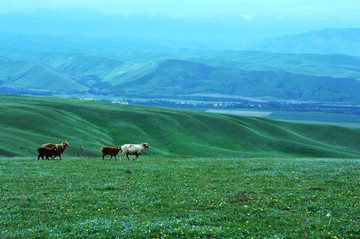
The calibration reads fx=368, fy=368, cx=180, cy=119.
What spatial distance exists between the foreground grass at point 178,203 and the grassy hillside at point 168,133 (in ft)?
133

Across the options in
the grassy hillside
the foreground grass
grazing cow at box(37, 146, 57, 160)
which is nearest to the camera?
the foreground grass

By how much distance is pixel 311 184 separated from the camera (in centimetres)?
2502

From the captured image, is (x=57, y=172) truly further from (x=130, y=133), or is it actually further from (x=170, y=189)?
(x=130, y=133)

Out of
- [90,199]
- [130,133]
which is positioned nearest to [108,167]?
[90,199]

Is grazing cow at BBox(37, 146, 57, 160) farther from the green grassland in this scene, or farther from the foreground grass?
the foreground grass

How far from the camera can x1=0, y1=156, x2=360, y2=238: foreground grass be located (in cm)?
1684

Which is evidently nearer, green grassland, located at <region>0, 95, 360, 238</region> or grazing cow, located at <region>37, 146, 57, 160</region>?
green grassland, located at <region>0, 95, 360, 238</region>

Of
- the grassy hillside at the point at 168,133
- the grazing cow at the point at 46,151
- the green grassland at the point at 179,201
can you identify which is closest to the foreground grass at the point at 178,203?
the green grassland at the point at 179,201

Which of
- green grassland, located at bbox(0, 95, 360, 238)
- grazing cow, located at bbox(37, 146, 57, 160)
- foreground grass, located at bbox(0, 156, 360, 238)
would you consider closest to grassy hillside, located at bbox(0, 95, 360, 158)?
grazing cow, located at bbox(37, 146, 57, 160)

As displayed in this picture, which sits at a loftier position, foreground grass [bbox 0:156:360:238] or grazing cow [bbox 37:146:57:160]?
grazing cow [bbox 37:146:57:160]

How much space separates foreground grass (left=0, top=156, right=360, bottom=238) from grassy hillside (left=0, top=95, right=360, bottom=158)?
133 feet

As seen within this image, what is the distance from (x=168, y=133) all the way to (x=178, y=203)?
281 feet

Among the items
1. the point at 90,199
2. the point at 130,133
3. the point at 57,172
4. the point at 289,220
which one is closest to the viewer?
the point at 289,220

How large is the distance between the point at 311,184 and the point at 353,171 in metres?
6.84
